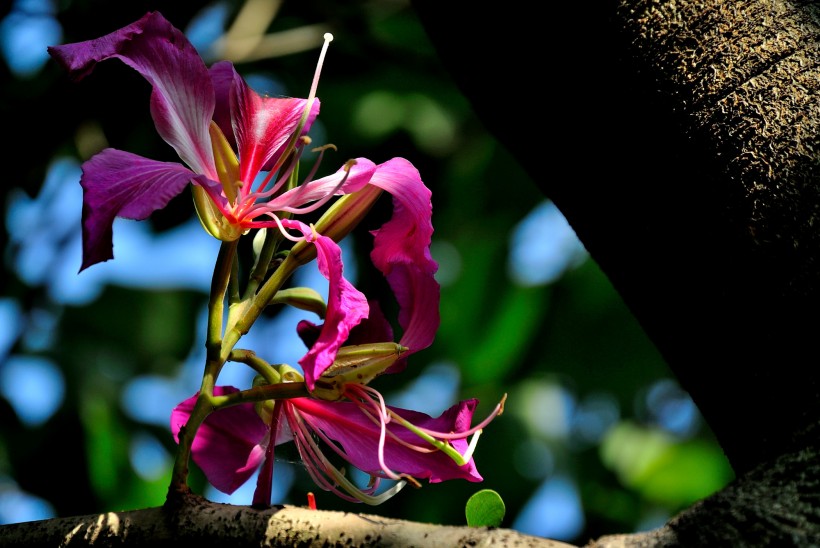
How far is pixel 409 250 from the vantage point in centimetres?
106

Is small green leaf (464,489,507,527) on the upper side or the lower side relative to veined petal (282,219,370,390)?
lower

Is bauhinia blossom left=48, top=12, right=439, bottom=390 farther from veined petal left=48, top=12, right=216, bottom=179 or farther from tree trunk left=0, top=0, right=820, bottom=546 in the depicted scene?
tree trunk left=0, top=0, right=820, bottom=546

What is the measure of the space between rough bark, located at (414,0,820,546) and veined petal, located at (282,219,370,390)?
12.0 inches

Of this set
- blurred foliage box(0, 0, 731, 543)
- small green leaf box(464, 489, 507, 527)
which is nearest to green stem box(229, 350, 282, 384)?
small green leaf box(464, 489, 507, 527)

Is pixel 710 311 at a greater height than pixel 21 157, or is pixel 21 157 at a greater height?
pixel 21 157

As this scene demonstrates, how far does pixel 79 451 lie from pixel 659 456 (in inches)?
72.7

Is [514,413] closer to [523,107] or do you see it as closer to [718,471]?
[718,471]

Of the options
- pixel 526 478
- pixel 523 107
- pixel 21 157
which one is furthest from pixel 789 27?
pixel 21 157

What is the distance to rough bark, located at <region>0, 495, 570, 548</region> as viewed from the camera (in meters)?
0.76

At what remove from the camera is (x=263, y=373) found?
0.99 meters

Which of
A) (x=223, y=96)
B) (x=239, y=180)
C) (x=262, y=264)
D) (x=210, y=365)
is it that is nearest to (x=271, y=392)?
(x=210, y=365)

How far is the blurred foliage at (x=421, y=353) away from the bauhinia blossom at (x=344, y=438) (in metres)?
1.79

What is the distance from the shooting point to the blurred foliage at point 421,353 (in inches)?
116

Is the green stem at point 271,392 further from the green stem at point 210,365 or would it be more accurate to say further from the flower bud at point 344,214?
the flower bud at point 344,214
